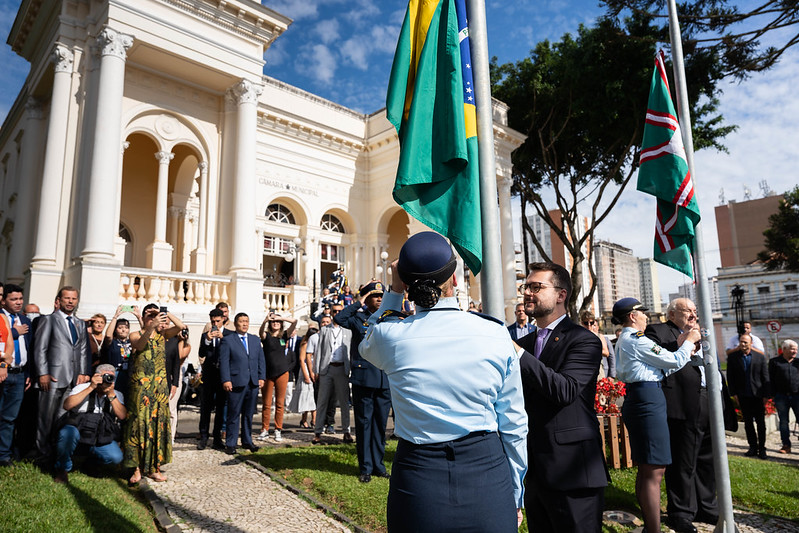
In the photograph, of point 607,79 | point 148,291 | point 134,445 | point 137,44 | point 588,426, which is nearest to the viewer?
point 588,426

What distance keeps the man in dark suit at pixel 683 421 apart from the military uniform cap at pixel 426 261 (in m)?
3.23

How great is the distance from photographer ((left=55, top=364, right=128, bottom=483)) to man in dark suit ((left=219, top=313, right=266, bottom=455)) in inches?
61.8

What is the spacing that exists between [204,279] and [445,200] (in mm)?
12843

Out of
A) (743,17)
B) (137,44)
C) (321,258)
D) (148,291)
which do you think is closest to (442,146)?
(743,17)

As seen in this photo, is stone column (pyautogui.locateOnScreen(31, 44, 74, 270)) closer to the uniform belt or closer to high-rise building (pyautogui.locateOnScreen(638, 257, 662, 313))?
the uniform belt

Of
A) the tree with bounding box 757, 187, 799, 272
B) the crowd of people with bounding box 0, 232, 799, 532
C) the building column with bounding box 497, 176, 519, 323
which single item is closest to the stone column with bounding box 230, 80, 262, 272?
the crowd of people with bounding box 0, 232, 799, 532

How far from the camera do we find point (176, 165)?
772 inches

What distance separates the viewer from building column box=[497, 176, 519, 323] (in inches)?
916

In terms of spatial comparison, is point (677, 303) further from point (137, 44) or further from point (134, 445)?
point (137, 44)

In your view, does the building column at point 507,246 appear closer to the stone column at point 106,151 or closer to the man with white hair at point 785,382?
the man with white hair at point 785,382

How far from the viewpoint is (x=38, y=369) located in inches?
232

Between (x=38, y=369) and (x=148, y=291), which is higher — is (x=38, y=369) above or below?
below

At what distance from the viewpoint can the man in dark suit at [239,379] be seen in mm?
7047

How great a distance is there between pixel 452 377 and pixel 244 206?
14880 millimetres
